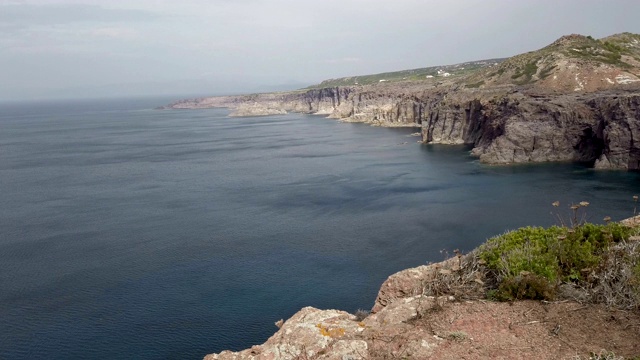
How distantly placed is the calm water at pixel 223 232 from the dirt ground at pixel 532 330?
19.2 metres

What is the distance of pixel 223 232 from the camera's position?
4872cm

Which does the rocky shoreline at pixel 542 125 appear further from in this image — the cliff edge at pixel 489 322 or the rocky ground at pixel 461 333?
the rocky ground at pixel 461 333

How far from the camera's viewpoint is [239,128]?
160 meters

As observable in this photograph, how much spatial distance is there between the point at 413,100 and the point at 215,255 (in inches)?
4330

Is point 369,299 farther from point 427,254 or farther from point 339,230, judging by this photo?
point 339,230

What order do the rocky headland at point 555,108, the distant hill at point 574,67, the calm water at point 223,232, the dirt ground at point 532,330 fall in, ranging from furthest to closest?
the distant hill at point 574,67, the rocky headland at point 555,108, the calm water at point 223,232, the dirt ground at point 532,330

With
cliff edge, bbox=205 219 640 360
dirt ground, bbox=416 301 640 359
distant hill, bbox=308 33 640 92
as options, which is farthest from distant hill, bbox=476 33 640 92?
dirt ground, bbox=416 301 640 359

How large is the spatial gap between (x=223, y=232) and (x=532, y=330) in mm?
40625

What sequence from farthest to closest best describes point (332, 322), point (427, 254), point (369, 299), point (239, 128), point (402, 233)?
1. point (239, 128)
2. point (402, 233)
3. point (427, 254)
4. point (369, 299)
5. point (332, 322)

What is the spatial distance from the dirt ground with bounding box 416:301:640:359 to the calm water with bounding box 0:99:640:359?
19242 millimetres

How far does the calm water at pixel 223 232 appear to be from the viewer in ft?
102

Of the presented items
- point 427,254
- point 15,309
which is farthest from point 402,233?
point 15,309

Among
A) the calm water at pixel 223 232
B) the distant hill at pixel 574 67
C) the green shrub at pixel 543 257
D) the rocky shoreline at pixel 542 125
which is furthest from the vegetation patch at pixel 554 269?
the distant hill at pixel 574 67

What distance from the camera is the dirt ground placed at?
991 cm
